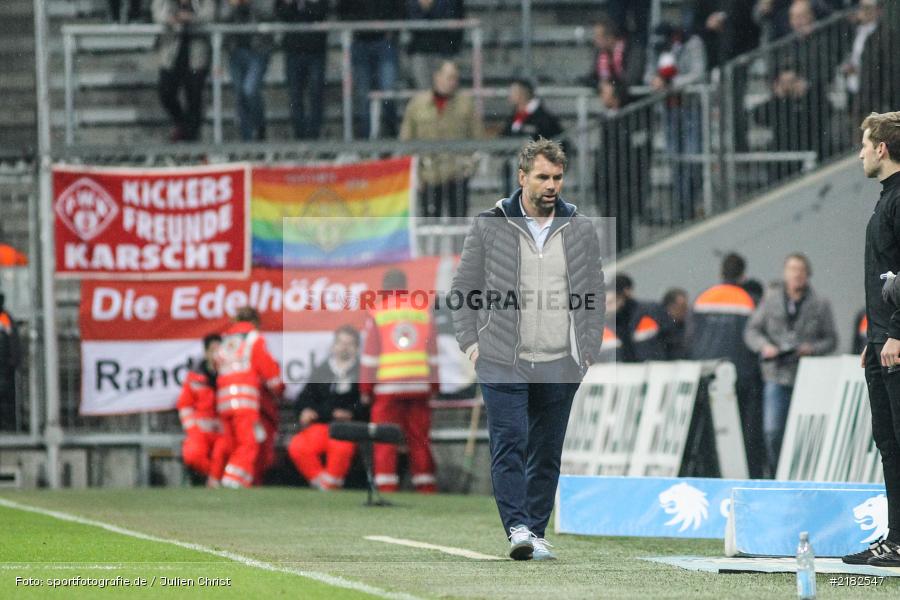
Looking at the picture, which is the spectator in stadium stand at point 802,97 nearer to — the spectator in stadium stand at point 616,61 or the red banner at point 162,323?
the spectator in stadium stand at point 616,61

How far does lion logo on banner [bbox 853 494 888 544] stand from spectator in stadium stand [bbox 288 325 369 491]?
9423 millimetres

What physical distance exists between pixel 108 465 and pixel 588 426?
530 centimetres

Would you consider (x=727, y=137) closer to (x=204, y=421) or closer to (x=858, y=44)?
(x=858, y=44)

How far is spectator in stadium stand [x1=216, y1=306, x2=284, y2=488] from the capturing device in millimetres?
18516

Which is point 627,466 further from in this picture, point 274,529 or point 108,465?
point 108,465

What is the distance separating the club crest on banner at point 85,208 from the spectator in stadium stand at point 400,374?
2.95m

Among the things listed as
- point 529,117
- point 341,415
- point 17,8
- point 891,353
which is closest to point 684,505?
point 891,353

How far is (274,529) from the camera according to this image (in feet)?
41.2

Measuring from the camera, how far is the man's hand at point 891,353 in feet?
28.6

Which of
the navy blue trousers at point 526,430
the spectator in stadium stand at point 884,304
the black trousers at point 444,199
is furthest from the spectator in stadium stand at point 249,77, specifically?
the spectator in stadium stand at point 884,304

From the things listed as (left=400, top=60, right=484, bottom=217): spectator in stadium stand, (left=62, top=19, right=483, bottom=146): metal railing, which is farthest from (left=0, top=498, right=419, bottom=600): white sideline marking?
(left=62, top=19, right=483, bottom=146): metal railing

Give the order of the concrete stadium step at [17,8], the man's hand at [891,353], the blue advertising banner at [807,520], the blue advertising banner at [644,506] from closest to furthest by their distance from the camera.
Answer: the man's hand at [891,353]
the blue advertising banner at [807,520]
the blue advertising banner at [644,506]
the concrete stadium step at [17,8]

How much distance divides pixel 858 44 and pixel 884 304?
1061 cm

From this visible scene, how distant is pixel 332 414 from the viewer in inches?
738
